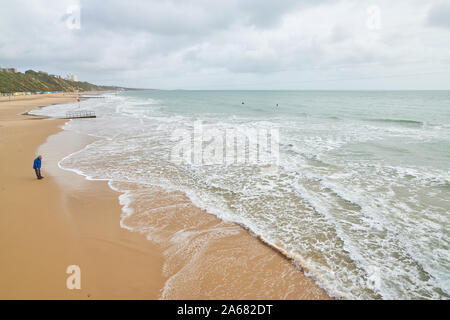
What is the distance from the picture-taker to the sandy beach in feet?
16.0

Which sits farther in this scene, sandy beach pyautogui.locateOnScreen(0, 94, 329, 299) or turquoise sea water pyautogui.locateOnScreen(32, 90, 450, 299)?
turquoise sea water pyautogui.locateOnScreen(32, 90, 450, 299)

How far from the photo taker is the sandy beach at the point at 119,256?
488 centimetres

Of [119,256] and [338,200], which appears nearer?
[119,256]

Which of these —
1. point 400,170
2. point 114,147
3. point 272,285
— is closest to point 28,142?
point 114,147

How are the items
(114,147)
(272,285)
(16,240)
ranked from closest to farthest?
(272,285)
(16,240)
(114,147)

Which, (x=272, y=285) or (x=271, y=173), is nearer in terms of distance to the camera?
(x=272, y=285)

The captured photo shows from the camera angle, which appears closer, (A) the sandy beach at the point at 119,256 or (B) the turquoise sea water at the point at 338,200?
(A) the sandy beach at the point at 119,256

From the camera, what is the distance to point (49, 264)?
552cm

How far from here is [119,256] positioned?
19.2ft

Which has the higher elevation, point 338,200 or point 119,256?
point 338,200

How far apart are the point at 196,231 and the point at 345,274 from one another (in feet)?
13.4
